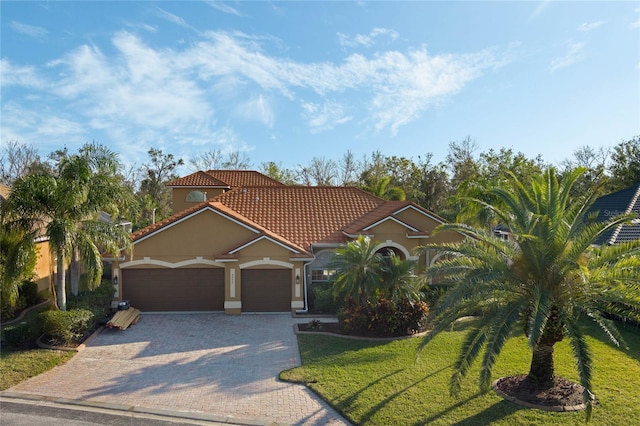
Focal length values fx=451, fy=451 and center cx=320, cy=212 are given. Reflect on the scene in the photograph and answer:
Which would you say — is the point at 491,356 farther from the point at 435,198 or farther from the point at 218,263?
the point at 435,198

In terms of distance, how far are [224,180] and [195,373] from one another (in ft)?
71.3

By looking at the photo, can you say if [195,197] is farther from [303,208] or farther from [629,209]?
[629,209]

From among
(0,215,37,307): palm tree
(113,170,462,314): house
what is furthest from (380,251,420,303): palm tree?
(0,215,37,307): palm tree

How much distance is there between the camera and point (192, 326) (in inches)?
736

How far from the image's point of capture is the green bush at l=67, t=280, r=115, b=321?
57.9ft

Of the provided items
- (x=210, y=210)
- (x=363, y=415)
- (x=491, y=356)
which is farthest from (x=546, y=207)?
(x=210, y=210)

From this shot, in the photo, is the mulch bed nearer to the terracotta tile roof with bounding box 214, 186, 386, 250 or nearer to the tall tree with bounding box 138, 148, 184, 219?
the terracotta tile roof with bounding box 214, 186, 386, 250

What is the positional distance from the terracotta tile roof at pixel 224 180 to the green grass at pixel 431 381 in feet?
55.3

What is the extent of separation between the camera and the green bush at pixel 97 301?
17641mm

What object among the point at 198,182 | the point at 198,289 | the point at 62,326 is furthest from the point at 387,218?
the point at 62,326

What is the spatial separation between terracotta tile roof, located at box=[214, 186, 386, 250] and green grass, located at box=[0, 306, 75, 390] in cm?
1129

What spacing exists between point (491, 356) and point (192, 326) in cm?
1271

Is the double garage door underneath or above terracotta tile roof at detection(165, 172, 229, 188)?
underneath

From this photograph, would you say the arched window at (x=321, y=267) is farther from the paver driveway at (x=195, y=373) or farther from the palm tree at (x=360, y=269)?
the palm tree at (x=360, y=269)
